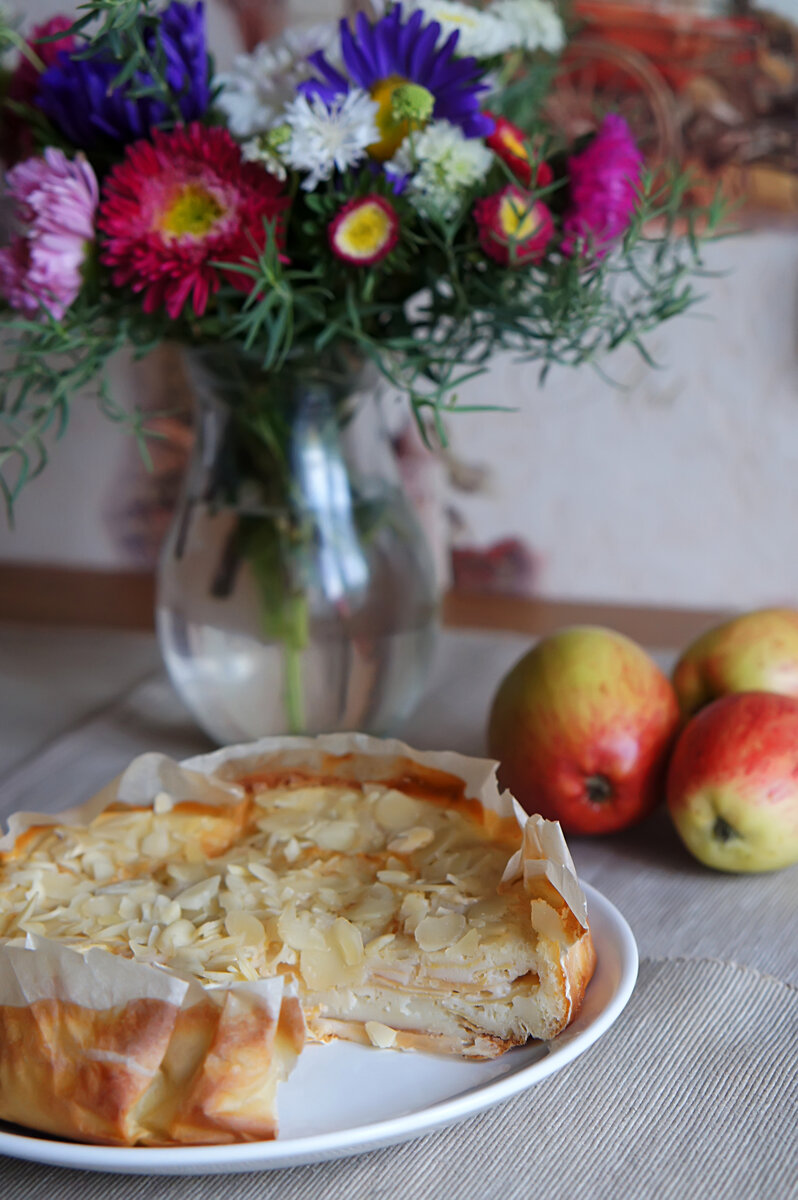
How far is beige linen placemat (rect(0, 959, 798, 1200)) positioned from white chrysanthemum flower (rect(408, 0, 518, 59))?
0.53 m

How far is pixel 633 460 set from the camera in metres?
1.30

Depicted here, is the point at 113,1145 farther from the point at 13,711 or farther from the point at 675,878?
the point at 13,711

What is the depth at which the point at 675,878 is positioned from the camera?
2.10ft

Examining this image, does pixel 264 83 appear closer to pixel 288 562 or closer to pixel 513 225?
pixel 513 225

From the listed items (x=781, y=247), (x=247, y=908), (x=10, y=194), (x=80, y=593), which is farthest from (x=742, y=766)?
(x=80, y=593)

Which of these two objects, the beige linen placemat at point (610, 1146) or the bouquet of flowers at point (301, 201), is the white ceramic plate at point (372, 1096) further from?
the bouquet of flowers at point (301, 201)

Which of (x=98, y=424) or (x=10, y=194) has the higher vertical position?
(x=10, y=194)

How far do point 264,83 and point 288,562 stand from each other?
27cm

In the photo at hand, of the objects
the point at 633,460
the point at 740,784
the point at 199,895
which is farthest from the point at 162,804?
the point at 633,460

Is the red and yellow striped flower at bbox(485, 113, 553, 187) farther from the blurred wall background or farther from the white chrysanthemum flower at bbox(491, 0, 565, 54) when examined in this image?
the blurred wall background

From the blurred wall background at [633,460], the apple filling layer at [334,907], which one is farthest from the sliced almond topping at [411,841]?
the blurred wall background at [633,460]

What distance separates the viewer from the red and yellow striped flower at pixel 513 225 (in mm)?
618

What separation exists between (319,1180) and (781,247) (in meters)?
1.02

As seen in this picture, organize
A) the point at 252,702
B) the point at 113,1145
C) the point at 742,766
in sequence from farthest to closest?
the point at 252,702 → the point at 742,766 → the point at 113,1145
